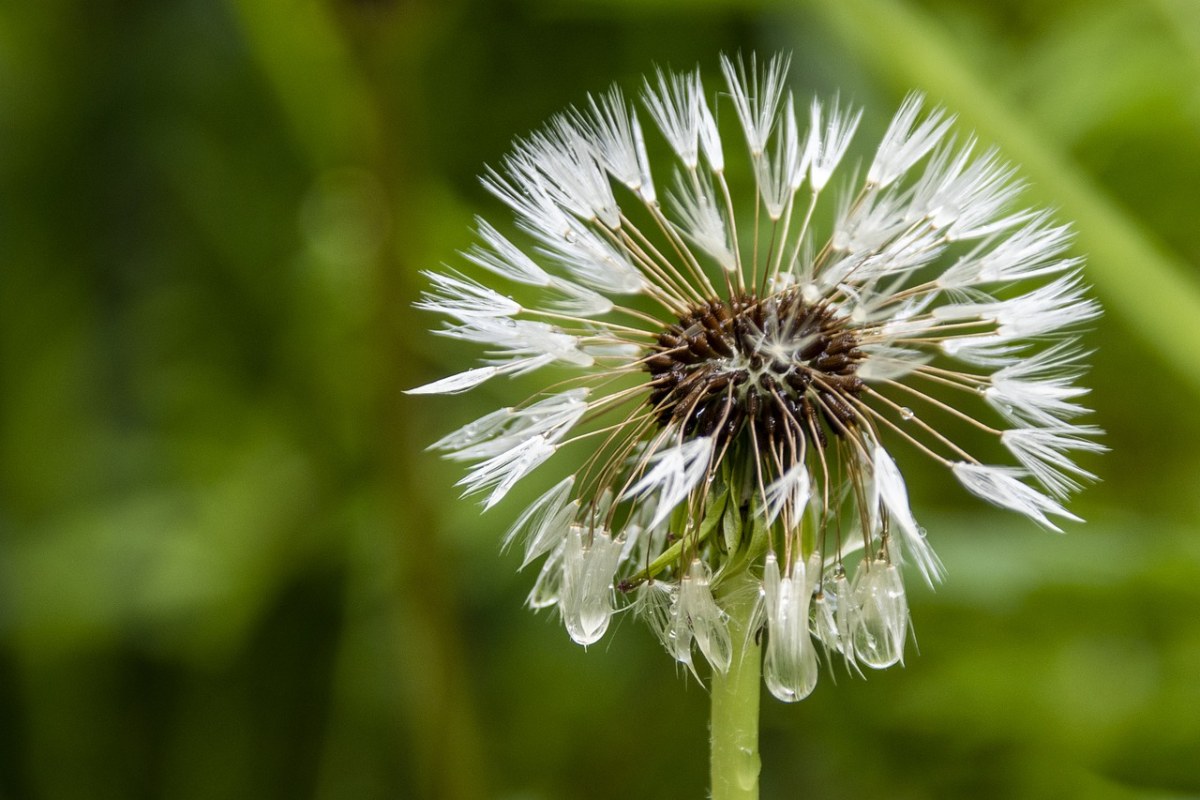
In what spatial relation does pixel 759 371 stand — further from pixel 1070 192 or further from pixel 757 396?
pixel 1070 192

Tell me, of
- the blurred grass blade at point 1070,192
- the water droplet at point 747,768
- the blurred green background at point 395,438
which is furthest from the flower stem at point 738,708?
the blurred grass blade at point 1070,192

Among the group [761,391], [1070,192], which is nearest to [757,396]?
[761,391]

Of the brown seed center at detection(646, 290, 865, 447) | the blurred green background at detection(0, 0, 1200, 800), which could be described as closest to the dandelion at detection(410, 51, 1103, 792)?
the brown seed center at detection(646, 290, 865, 447)

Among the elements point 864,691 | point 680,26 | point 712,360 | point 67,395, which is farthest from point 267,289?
point 712,360

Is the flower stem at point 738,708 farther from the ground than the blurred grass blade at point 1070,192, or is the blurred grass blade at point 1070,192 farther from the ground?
the blurred grass blade at point 1070,192

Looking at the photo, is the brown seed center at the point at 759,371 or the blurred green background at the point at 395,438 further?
the blurred green background at the point at 395,438

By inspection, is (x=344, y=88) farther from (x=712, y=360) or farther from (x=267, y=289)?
(x=712, y=360)

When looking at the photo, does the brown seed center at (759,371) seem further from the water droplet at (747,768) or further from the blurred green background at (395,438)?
the blurred green background at (395,438)
